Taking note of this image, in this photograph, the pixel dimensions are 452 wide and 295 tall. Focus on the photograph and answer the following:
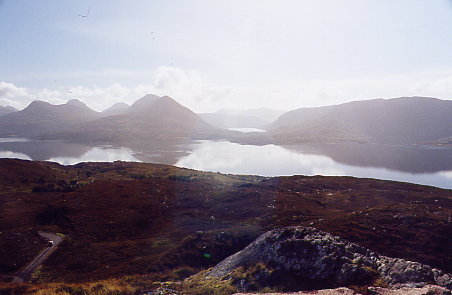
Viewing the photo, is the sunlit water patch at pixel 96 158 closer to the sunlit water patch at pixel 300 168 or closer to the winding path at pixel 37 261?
the sunlit water patch at pixel 300 168

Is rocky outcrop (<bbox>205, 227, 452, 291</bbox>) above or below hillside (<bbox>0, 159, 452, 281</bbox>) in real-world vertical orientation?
above

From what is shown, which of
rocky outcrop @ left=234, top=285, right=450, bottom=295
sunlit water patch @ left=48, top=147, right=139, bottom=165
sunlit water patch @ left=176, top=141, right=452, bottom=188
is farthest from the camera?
sunlit water patch @ left=48, top=147, right=139, bottom=165

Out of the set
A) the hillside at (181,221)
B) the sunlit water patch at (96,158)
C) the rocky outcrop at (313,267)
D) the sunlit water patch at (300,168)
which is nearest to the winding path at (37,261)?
the hillside at (181,221)

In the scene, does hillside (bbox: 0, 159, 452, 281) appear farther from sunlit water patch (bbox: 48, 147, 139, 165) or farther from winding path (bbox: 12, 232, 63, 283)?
sunlit water patch (bbox: 48, 147, 139, 165)

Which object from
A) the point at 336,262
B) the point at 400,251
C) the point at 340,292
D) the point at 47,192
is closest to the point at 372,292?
the point at 340,292

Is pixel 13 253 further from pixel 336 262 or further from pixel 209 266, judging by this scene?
pixel 336 262

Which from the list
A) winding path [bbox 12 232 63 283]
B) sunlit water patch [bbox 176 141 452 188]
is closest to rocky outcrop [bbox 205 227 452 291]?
winding path [bbox 12 232 63 283]

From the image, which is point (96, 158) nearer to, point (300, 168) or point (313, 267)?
point (300, 168)
